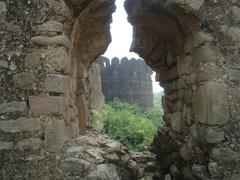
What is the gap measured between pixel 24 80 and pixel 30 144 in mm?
545

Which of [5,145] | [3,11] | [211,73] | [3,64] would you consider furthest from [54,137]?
[211,73]

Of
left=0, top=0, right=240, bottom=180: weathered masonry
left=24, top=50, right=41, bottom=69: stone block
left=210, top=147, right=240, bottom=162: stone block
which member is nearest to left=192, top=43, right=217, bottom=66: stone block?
left=0, top=0, right=240, bottom=180: weathered masonry

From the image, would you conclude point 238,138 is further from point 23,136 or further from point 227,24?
point 23,136

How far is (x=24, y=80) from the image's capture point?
9.75 ft

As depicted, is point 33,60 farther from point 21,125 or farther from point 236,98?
point 236,98

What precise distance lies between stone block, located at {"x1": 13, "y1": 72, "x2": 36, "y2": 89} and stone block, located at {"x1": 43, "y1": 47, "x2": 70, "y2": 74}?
150mm

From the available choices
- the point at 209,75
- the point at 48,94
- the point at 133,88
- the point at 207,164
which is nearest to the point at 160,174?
the point at 207,164

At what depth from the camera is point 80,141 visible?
10.6 feet

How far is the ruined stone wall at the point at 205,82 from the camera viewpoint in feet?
9.86

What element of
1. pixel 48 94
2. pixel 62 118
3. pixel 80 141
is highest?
pixel 48 94

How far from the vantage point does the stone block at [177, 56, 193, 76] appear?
3.46 metres

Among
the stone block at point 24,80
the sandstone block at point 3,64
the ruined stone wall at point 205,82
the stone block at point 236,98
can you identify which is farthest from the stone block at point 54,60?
the stone block at point 236,98

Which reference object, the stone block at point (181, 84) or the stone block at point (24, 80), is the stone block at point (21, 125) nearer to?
the stone block at point (24, 80)

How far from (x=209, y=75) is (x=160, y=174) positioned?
1.86 meters
